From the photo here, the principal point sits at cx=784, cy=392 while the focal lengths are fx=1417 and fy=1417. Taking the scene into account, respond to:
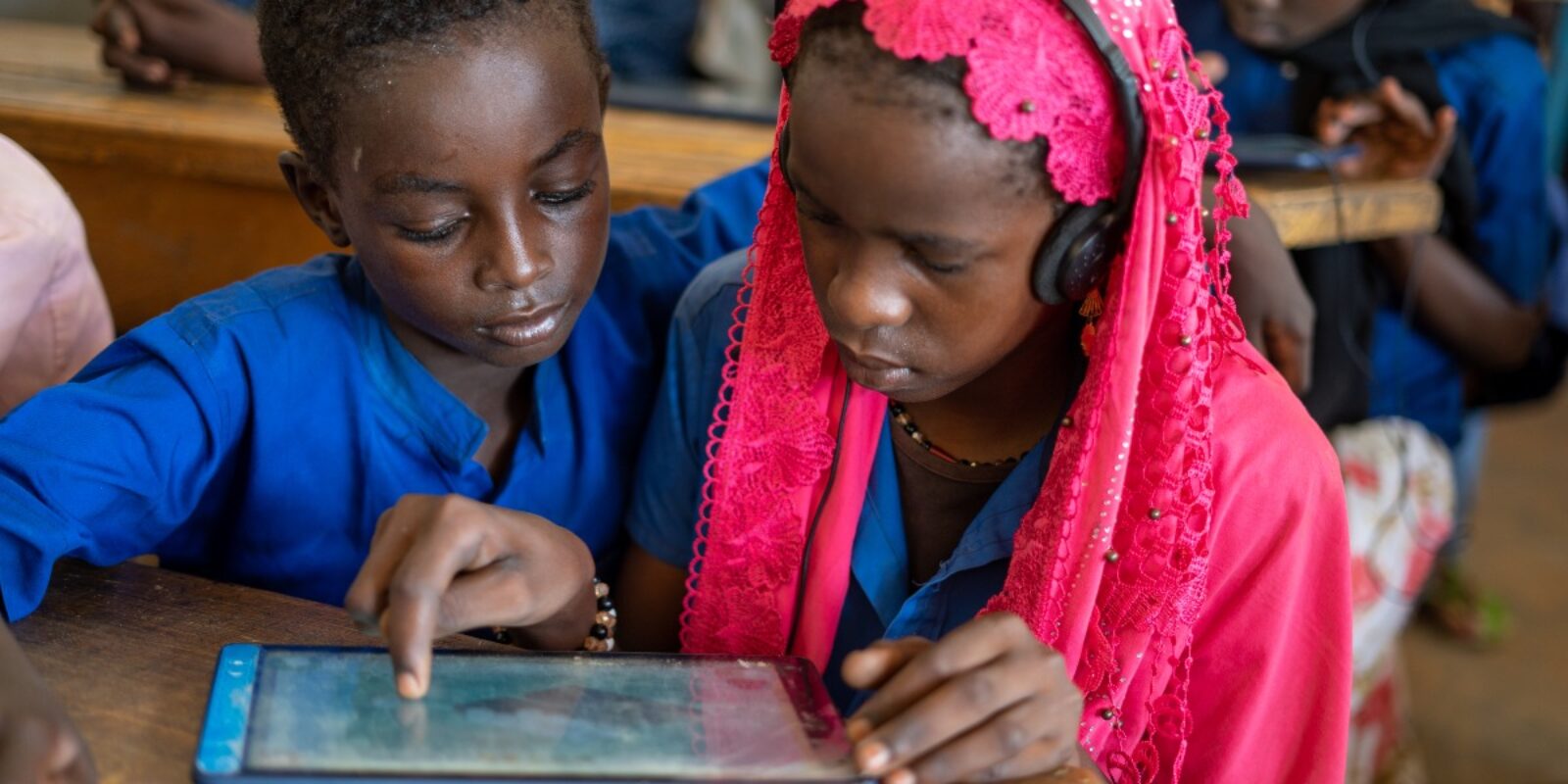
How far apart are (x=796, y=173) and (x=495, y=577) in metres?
0.30

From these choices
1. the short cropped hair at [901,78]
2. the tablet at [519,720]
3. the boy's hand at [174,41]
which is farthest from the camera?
the boy's hand at [174,41]

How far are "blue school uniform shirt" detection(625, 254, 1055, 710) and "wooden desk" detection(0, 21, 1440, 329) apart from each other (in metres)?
0.41

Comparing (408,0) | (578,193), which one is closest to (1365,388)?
(578,193)

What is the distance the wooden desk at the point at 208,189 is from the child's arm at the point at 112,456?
580 millimetres

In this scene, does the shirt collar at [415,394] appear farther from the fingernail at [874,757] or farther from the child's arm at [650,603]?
the fingernail at [874,757]

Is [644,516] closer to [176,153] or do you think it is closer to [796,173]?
[796,173]

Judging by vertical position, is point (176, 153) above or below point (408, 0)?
below

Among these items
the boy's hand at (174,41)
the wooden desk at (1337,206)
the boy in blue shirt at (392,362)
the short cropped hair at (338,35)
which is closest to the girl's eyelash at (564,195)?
the boy in blue shirt at (392,362)

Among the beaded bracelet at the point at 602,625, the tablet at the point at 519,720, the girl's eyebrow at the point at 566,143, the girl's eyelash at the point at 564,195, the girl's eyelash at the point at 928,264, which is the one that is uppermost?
the girl's eyelash at the point at 928,264

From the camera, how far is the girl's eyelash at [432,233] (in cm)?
105

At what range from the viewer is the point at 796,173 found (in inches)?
34.4

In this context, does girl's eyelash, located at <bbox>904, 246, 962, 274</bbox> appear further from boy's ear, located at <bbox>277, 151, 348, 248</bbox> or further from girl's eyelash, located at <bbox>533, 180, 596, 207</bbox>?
boy's ear, located at <bbox>277, 151, 348, 248</bbox>

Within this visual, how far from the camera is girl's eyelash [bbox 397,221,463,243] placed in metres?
1.05

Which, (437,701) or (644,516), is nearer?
(437,701)
